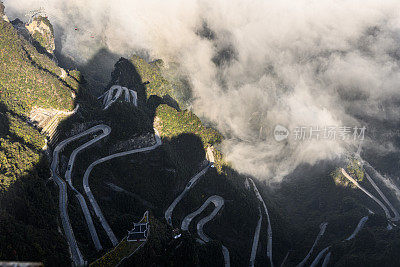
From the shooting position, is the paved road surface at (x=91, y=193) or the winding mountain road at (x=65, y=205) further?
the paved road surface at (x=91, y=193)

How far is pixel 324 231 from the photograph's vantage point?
572 feet

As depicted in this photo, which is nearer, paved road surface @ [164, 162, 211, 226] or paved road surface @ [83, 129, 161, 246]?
paved road surface @ [83, 129, 161, 246]

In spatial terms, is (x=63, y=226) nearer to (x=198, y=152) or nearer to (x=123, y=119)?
(x=123, y=119)

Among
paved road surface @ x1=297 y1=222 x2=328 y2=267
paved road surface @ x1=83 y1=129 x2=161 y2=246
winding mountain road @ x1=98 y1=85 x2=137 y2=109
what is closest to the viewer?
paved road surface @ x1=83 y1=129 x2=161 y2=246

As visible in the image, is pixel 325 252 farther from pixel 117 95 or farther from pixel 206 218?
pixel 117 95

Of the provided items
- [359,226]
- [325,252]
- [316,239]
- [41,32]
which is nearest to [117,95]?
[41,32]

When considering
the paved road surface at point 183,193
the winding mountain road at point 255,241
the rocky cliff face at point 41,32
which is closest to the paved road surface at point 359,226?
the winding mountain road at point 255,241

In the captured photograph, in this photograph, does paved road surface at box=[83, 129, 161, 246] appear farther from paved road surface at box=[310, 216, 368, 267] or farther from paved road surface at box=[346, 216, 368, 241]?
paved road surface at box=[346, 216, 368, 241]

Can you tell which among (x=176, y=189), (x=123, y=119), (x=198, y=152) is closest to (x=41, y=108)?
(x=123, y=119)

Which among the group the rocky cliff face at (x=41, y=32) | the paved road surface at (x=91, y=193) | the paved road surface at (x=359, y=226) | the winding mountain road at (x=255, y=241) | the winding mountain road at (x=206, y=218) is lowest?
the paved road surface at (x=359, y=226)

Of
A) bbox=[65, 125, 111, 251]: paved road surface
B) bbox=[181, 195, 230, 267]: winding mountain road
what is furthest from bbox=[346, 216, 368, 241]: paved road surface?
bbox=[65, 125, 111, 251]: paved road surface

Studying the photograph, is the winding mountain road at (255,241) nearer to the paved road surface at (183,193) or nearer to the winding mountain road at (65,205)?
the paved road surface at (183,193)

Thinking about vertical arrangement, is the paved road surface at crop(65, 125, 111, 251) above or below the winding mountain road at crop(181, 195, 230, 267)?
above

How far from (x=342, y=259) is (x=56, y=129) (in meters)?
129
